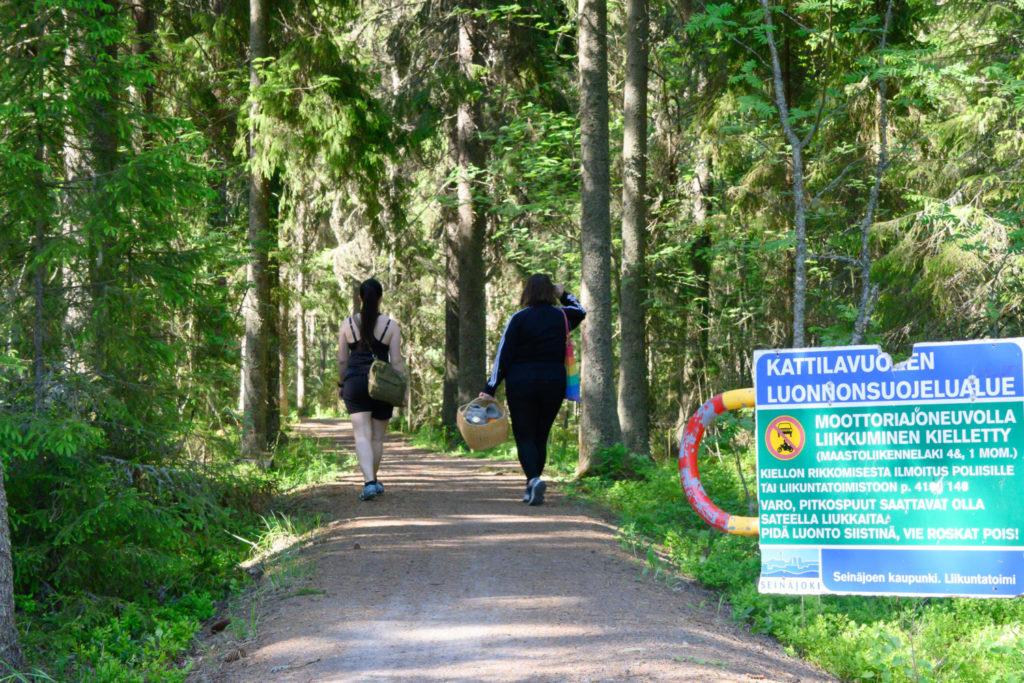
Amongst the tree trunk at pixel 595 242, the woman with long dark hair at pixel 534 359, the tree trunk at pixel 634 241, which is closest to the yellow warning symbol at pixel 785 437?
the woman with long dark hair at pixel 534 359

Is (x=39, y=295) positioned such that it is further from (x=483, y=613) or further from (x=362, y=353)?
(x=483, y=613)

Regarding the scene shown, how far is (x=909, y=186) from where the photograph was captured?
600 inches

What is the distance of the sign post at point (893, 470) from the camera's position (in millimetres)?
2932

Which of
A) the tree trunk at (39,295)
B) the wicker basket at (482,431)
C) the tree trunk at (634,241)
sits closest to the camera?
the tree trunk at (39,295)

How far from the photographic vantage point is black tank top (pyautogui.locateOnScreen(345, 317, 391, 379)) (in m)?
10.1

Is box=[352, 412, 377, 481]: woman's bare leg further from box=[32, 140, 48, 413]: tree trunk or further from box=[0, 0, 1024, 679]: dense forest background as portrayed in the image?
box=[32, 140, 48, 413]: tree trunk

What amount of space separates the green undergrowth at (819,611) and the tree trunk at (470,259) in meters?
6.28

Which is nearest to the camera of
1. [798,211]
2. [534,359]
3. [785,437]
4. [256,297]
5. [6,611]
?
[785,437]

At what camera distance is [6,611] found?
235 inches

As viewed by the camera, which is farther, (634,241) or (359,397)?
(634,241)

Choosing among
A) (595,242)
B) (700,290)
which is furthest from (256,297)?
(700,290)

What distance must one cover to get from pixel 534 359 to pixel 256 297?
5391 mm

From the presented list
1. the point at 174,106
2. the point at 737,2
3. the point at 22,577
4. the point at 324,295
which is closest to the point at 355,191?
the point at 174,106

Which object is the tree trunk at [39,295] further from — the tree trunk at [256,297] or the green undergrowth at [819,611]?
the tree trunk at [256,297]
